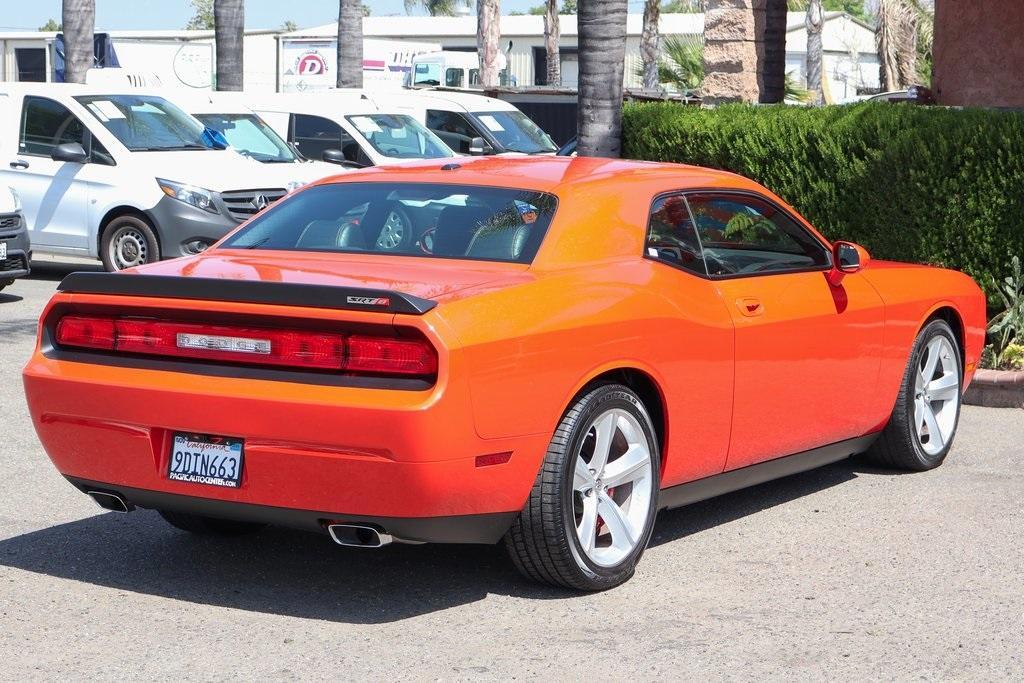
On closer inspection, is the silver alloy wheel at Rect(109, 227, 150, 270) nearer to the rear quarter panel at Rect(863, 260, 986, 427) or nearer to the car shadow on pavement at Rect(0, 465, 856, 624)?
the car shadow on pavement at Rect(0, 465, 856, 624)

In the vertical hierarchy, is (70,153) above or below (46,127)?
below

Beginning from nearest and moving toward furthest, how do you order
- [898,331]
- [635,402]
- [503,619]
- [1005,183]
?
[503,619] → [635,402] → [898,331] → [1005,183]

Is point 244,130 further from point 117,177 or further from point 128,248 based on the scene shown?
point 128,248

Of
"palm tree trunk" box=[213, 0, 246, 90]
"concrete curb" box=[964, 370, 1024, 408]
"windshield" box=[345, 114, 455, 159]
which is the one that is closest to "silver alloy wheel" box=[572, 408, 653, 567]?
"concrete curb" box=[964, 370, 1024, 408]

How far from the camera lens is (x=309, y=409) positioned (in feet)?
16.6

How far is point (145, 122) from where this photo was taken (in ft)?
53.8

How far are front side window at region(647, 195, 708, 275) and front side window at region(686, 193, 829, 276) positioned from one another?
0.19ft

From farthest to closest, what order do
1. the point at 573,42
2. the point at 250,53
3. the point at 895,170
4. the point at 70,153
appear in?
the point at 573,42
the point at 250,53
the point at 70,153
the point at 895,170

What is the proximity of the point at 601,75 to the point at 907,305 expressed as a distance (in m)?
6.23

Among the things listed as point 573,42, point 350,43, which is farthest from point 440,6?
point 350,43

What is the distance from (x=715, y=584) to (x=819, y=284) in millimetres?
1730

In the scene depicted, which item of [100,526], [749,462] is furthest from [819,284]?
[100,526]

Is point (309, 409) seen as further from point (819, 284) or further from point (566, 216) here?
point (819, 284)

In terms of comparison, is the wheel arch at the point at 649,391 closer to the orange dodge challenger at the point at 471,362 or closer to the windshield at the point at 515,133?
the orange dodge challenger at the point at 471,362
